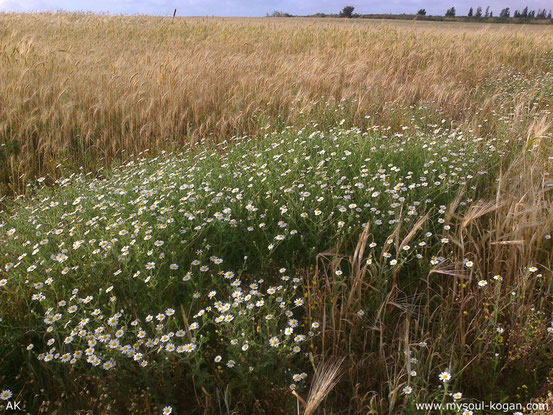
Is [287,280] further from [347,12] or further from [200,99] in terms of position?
[347,12]

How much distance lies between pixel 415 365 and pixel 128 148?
15.4 ft

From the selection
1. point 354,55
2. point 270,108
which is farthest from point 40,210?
point 354,55

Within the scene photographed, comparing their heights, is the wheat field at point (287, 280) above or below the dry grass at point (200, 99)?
below

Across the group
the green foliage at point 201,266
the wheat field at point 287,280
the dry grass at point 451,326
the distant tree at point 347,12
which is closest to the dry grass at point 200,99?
the wheat field at point 287,280

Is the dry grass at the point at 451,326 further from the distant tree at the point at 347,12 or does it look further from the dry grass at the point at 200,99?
the distant tree at the point at 347,12

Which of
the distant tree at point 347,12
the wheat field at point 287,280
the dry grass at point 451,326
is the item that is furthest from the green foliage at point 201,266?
the distant tree at point 347,12

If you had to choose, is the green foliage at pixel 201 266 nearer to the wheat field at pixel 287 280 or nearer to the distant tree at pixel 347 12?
the wheat field at pixel 287 280

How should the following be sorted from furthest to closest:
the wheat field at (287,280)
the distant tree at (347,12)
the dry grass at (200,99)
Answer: the distant tree at (347,12) < the dry grass at (200,99) < the wheat field at (287,280)

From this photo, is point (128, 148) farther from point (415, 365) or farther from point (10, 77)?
point (415, 365)

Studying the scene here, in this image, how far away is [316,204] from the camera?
299 cm

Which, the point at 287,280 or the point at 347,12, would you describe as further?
the point at 347,12

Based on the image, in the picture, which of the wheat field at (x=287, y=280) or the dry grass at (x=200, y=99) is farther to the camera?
the dry grass at (x=200, y=99)

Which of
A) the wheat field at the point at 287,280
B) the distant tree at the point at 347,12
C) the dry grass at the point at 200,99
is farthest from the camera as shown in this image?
the distant tree at the point at 347,12

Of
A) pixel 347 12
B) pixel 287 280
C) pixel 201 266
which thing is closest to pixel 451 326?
pixel 287 280
